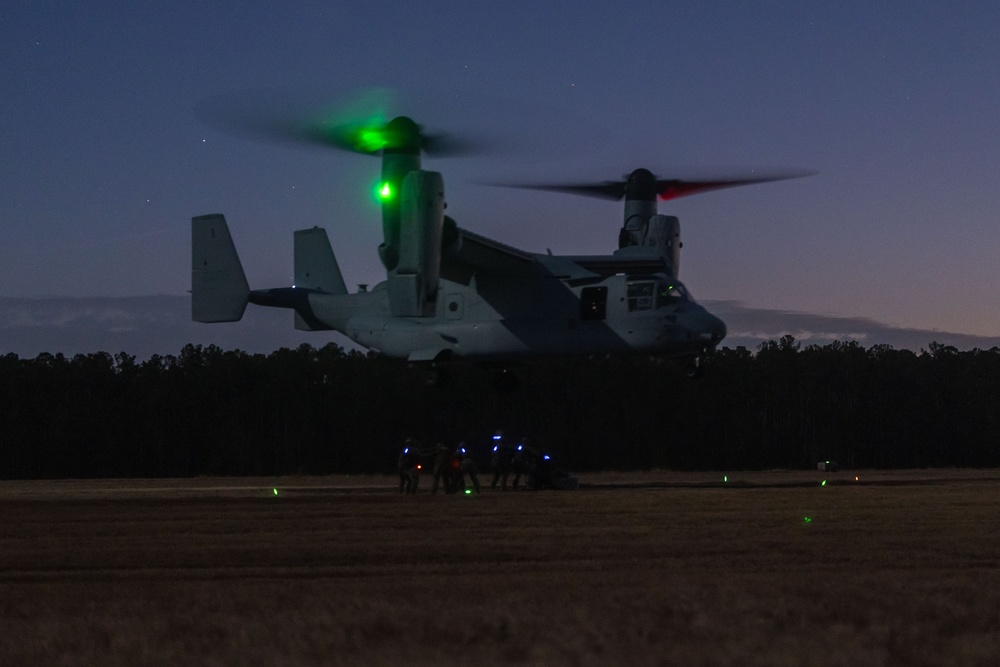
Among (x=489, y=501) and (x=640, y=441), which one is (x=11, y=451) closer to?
(x=640, y=441)

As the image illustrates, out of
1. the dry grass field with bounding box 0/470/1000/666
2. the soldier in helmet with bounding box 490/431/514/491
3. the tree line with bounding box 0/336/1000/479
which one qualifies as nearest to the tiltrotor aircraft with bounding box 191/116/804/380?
the soldier in helmet with bounding box 490/431/514/491

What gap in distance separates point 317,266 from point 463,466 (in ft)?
54.0

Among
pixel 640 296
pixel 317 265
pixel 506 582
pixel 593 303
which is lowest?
pixel 506 582

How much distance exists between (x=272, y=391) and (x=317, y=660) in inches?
3044

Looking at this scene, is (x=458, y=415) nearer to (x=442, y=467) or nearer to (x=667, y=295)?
(x=667, y=295)

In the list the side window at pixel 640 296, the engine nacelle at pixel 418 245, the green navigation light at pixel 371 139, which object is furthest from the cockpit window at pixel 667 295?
the green navigation light at pixel 371 139

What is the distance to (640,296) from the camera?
128 ft

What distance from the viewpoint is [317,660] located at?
873 cm

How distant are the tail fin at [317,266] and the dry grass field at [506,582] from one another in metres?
19.6

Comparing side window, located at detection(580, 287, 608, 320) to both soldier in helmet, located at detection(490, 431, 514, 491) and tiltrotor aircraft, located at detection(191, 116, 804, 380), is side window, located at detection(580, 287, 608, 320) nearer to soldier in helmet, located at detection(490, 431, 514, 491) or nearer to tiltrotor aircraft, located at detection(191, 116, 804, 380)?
tiltrotor aircraft, located at detection(191, 116, 804, 380)

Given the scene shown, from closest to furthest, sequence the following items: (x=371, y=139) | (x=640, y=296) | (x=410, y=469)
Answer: (x=410, y=469), (x=371, y=139), (x=640, y=296)

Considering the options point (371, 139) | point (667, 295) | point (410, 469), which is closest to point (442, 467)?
point (410, 469)

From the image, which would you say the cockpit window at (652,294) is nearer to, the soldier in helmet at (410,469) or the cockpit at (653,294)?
the cockpit at (653,294)

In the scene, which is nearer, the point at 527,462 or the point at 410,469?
the point at 410,469
